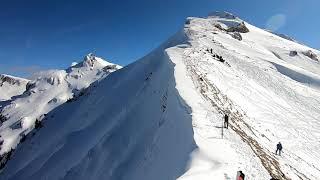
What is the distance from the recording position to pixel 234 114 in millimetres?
40344

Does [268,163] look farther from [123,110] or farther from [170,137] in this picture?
[123,110]

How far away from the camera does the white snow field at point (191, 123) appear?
28.1 m

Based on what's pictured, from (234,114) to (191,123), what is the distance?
1133 cm

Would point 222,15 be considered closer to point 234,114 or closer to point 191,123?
point 234,114

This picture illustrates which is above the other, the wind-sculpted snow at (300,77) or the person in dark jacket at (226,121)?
the wind-sculpted snow at (300,77)

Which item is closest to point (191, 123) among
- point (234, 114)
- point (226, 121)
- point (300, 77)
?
point (226, 121)

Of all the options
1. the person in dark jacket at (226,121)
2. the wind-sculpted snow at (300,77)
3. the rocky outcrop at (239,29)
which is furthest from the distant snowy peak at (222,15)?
the person in dark jacket at (226,121)

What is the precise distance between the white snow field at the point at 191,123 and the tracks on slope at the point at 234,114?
0.56 ft

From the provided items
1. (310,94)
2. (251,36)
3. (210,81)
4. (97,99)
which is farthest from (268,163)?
(251,36)

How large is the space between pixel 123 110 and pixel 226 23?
72.0 metres

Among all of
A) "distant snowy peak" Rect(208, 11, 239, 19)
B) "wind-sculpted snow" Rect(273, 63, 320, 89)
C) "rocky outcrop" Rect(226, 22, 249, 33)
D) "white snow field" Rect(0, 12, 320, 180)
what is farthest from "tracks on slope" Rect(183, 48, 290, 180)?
"distant snowy peak" Rect(208, 11, 239, 19)

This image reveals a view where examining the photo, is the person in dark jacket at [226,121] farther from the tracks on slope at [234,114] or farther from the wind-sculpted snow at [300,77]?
the wind-sculpted snow at [300,77]

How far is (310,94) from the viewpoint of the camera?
62.8 m

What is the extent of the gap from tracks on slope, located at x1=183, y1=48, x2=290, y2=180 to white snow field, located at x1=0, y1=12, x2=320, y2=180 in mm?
169
